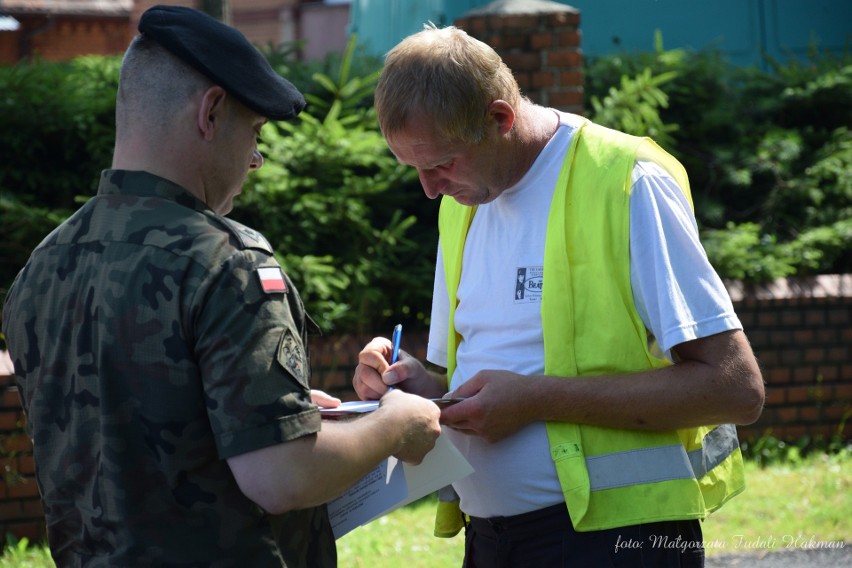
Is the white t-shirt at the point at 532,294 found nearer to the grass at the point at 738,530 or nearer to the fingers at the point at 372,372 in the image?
the fingers at the point at 372,372

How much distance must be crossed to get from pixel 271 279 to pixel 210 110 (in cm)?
33

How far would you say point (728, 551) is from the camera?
4.71 meters

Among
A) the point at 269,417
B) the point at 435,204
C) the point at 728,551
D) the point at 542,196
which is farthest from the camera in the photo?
the point at 435,204

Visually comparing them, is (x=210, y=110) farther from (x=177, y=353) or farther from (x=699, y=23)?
(x=699, y=23)

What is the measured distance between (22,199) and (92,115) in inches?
24.5

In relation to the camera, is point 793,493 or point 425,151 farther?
point 793,493

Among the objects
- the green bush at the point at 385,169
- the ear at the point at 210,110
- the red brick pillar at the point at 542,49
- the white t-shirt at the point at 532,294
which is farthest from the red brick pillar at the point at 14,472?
the ear at the point at 210,110

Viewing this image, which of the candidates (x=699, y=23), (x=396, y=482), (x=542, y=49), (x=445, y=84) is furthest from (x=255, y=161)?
(x=699, y=23)

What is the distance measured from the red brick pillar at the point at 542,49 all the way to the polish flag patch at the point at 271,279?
449cm

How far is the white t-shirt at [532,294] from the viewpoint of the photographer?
84.5 inches

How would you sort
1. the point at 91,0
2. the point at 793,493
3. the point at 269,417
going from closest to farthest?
the point at 269,417
the point at 793,493
the point at 91,0

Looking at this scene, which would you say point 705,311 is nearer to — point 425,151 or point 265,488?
point 425,151

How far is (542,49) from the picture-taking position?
606 cm

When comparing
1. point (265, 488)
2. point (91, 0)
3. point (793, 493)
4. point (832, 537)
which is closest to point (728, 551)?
point (832, 537)
